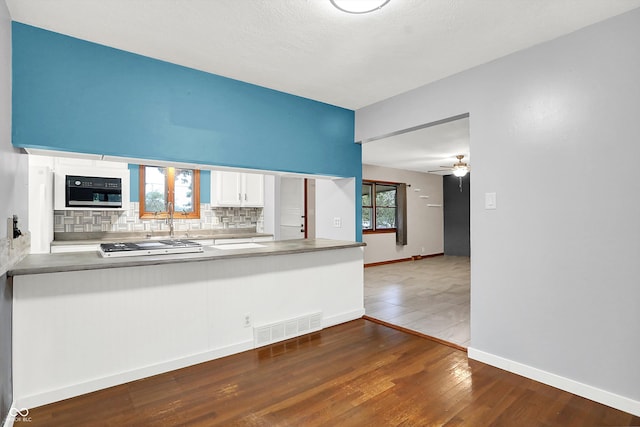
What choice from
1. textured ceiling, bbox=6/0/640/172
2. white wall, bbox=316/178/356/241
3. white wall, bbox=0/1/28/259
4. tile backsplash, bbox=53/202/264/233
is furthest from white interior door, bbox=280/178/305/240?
white wall, bbox=0/1/28/259

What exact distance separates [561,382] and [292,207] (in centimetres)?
481

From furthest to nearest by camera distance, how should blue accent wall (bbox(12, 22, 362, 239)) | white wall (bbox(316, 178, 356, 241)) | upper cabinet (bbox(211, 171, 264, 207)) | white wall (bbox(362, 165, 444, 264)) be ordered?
white wall (bbox(362, 165, 444, 264)) → upper cabinet (bbox(211, 171, 264, 207)) → white wall (bbox(316, 178, 356, 241)) → blue accent wall (bbox(12, 22, 362, 239))

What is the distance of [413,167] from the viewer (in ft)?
26.6

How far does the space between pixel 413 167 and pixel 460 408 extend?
6.70 m

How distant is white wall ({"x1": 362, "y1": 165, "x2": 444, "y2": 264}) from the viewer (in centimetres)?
776

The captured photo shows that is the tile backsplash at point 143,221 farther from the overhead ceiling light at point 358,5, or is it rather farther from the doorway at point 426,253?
the overhead ceiling light at point 358,5

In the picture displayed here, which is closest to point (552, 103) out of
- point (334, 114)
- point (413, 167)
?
point (334, 114)

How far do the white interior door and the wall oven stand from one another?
2810mm

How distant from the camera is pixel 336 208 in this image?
4113 mm

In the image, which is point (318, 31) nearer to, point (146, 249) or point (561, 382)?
point (146, 249)

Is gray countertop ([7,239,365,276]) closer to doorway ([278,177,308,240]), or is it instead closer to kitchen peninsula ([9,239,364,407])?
kitchen peninsula ([9,239,364,407])

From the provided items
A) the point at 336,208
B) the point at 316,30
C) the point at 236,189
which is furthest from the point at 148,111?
the point at 236,189

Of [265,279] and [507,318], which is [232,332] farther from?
Answer: [507,318]

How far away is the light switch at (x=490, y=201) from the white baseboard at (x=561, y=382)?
45.7 inches
